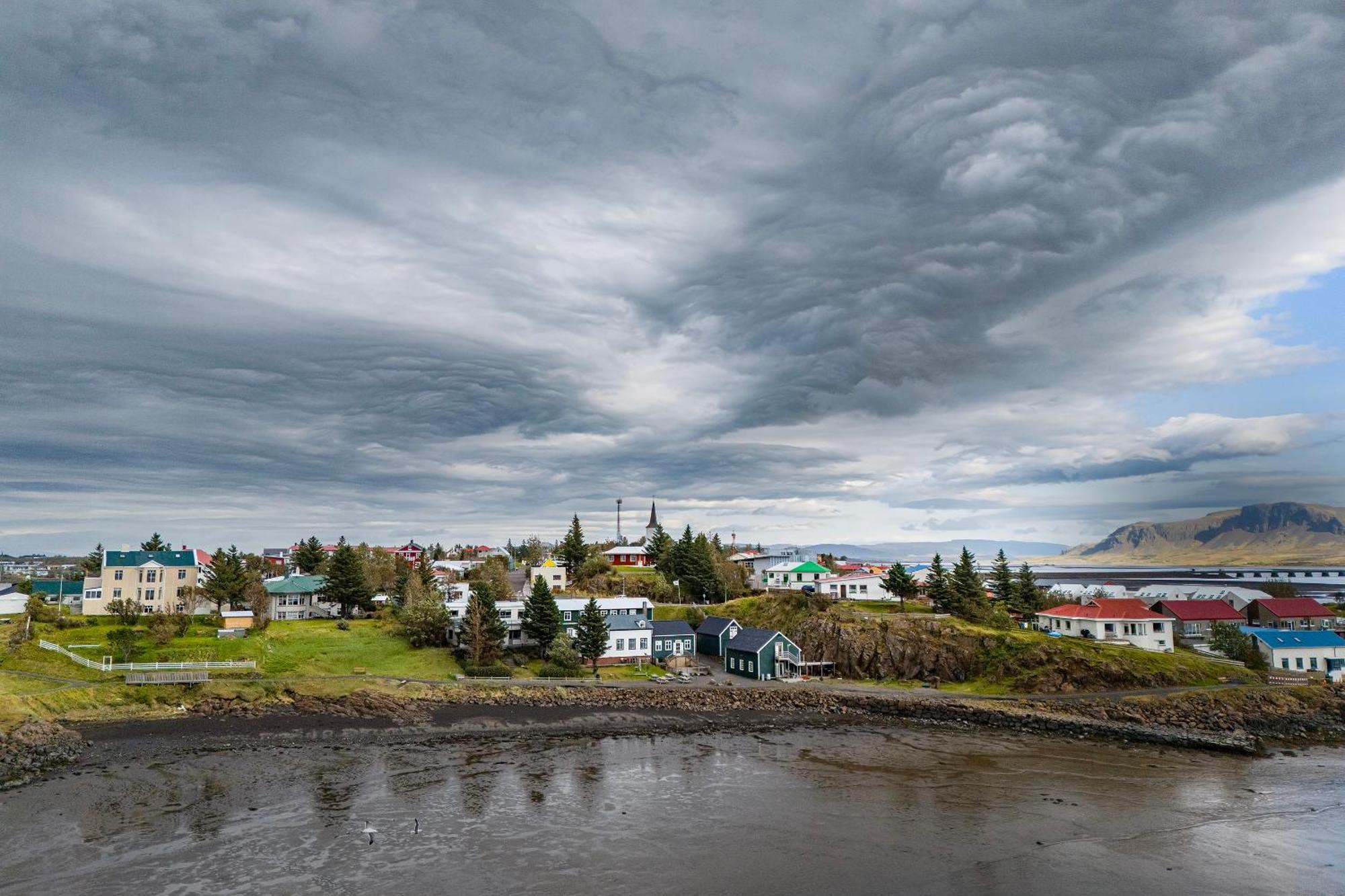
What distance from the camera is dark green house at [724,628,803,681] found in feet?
228

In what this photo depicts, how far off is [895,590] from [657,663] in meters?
31.5

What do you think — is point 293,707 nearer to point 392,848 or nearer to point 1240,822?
point 392,848

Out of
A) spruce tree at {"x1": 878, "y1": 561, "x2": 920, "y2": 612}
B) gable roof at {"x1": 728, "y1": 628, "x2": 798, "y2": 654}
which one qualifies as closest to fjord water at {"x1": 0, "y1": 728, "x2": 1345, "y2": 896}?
gable roof at {"x1": 728, "y1": 628, "x2": 798, "y2": 654}

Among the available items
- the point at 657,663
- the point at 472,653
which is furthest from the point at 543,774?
the point at 657,663

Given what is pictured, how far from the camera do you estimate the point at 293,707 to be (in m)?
52.7

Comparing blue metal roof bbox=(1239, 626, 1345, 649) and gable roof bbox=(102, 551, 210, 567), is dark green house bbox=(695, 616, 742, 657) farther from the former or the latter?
gable roof bbox=(102, 551, 210, 567)

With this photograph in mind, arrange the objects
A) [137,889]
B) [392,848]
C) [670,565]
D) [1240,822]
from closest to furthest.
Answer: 1. [137,889]
2. [392,848]
3. [1240,822]
4. [670,565]

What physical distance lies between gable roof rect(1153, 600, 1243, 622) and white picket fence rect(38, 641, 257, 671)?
9910cm

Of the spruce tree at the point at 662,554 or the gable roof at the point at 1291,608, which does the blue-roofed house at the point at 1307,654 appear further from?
the spruce tree at the point at 662,554

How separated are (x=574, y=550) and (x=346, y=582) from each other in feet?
101

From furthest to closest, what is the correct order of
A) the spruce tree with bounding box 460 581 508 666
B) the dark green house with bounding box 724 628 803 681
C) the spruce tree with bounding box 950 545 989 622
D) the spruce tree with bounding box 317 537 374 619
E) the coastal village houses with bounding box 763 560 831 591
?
the coastal village houses with bounding box 763 560 831 591 → the spruce tree with bounding box 317 537 374 619 → the spruce tree with bounding box 950 545 989 622 → the dark green house with bounding box 724 628 803 681 → the spruce tree with bounding box 460 581 508 666

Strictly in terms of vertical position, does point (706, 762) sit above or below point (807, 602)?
below

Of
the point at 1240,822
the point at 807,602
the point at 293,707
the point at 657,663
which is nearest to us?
the point at 1240,822

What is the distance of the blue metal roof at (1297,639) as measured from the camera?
67.2m
